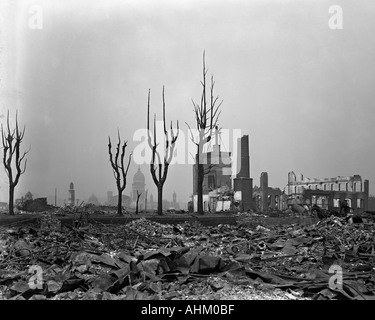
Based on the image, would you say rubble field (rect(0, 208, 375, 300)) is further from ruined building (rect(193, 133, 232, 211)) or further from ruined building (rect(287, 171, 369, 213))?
ruined building (rect(193, 133, 232, 211))

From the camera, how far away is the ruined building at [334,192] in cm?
2323

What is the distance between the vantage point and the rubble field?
18.6 ft

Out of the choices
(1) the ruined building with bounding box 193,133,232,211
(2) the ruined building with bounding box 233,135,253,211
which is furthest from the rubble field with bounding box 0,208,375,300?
(1) the ruined building with bounding box 193,133,232,211

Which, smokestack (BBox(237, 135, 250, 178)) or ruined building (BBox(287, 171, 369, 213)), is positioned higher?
smokestack (BBox(237, 135, 250, 178))

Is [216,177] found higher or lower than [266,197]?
→ higher

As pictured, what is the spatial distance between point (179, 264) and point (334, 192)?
19.7 m

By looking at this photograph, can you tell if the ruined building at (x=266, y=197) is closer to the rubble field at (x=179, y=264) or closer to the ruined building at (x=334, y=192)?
the ruined building at (x=334, y=192)

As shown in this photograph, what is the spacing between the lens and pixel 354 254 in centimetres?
820

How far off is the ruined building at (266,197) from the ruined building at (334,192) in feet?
2.17

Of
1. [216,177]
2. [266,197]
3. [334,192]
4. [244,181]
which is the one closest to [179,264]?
[244,181]

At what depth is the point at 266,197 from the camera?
23156 mm

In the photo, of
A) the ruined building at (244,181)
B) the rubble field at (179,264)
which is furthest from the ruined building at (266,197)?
the rubble field at (179,264)

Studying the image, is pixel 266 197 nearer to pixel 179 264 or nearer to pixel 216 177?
pixel 216 177

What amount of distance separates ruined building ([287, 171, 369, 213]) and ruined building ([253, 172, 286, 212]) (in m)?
0.66
